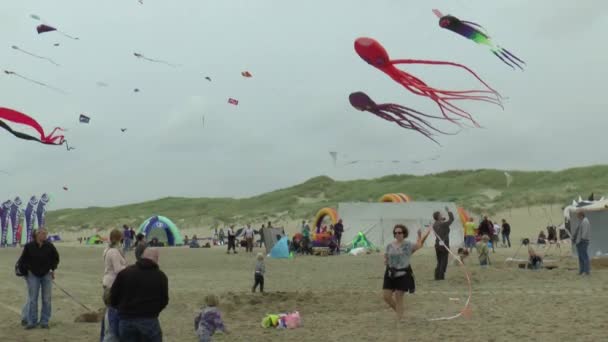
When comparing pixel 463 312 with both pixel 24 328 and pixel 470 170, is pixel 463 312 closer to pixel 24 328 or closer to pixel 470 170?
pixel 24 328

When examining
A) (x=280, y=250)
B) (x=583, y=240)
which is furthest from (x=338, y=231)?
(x=583, y=240)

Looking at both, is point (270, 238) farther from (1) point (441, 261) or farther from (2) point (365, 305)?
(2) point (365, 305)

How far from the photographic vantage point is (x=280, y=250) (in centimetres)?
2828

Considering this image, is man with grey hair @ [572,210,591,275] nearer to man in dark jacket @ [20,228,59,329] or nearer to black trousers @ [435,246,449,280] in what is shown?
black trousers @ [435,246,449,280]

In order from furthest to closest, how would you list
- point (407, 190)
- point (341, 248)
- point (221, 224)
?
point (407, 190)
point (221, 224)
point (341, 248)

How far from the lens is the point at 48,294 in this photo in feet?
32.2

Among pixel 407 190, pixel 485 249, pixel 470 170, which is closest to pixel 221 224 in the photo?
pixel 407 190

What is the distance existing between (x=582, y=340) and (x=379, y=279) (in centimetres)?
918

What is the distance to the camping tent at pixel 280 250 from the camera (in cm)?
2817

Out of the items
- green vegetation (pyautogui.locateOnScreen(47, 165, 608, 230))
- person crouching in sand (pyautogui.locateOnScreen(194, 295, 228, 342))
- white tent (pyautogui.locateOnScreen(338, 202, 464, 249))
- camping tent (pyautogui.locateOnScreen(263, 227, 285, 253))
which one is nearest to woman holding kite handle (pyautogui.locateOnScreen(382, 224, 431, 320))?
person crouching in sand (pyautogui.locateOnScreen(194, 295, 228, 342))

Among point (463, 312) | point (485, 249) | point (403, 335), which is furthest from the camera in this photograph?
point (485, 249)

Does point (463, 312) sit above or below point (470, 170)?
below

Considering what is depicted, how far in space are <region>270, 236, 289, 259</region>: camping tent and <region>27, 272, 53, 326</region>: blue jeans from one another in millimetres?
18476

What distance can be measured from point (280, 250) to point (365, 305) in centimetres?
1670
